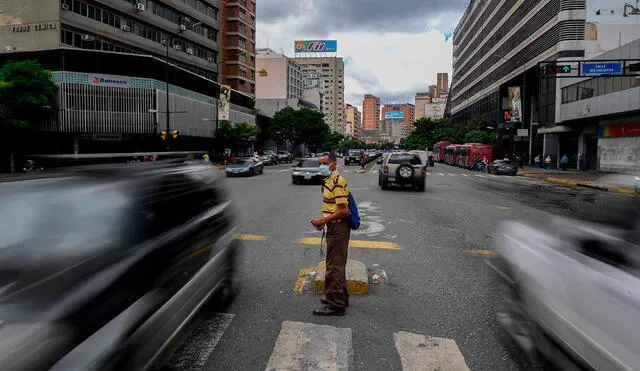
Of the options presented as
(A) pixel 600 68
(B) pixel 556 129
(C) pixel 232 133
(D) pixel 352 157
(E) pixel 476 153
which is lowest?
(D) pixel 352 157

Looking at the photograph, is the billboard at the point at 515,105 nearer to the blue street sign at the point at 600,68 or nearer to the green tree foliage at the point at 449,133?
the green tree foliage at the point at 449,133

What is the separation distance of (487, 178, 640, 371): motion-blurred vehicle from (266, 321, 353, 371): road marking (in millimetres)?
1543

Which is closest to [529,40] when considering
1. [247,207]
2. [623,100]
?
[623,100]

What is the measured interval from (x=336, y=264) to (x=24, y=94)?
3977 cm

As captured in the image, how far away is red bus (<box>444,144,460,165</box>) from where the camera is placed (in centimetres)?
6166

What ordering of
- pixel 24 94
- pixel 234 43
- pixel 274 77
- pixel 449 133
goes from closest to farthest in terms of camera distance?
pixel 24 94 → pixel 234 43 → pixel 449 133 → pixel 274 77

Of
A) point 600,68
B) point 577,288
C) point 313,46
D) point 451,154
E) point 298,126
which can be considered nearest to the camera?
point 577,288

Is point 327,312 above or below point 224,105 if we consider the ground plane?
below

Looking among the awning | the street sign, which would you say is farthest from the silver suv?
the awning

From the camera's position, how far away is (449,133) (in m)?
Answer: 91.8

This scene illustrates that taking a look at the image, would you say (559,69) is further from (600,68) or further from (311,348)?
(311,348)

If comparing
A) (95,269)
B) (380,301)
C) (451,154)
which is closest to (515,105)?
(451,154)

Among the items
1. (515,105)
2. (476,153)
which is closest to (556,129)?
(515,105)

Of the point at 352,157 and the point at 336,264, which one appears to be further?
the point at 352,157
